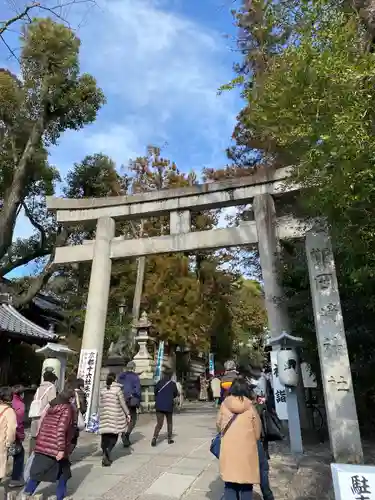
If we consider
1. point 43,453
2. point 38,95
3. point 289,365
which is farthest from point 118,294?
point 43,453

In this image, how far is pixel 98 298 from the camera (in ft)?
40.3

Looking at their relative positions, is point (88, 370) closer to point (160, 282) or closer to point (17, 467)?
point (17, 467)

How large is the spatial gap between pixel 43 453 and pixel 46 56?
13.9m

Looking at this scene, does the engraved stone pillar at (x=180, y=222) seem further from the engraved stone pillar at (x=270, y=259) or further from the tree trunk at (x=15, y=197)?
the tree trunk at (x=15, y=197)

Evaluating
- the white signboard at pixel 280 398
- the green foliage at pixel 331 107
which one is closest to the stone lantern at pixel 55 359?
the white signboard at pixel 280 398

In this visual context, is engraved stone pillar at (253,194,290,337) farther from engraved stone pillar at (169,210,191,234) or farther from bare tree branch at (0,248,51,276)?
bare tree branch at (0,248,51,276)

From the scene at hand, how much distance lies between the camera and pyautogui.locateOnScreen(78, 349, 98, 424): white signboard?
1085 centimetres

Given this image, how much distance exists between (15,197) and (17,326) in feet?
14.0

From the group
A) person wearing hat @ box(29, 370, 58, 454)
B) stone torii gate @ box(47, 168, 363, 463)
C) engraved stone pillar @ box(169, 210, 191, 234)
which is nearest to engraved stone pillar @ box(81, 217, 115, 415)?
stone torii gate @ box(47, 168, 363, 463)

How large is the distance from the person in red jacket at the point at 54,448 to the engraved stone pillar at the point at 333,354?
379cm

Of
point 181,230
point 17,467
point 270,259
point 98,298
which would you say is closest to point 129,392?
point 17,467

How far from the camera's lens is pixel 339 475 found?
2934 mm

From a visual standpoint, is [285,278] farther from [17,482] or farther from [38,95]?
[38,95]

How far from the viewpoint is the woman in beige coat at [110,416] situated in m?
6.48
